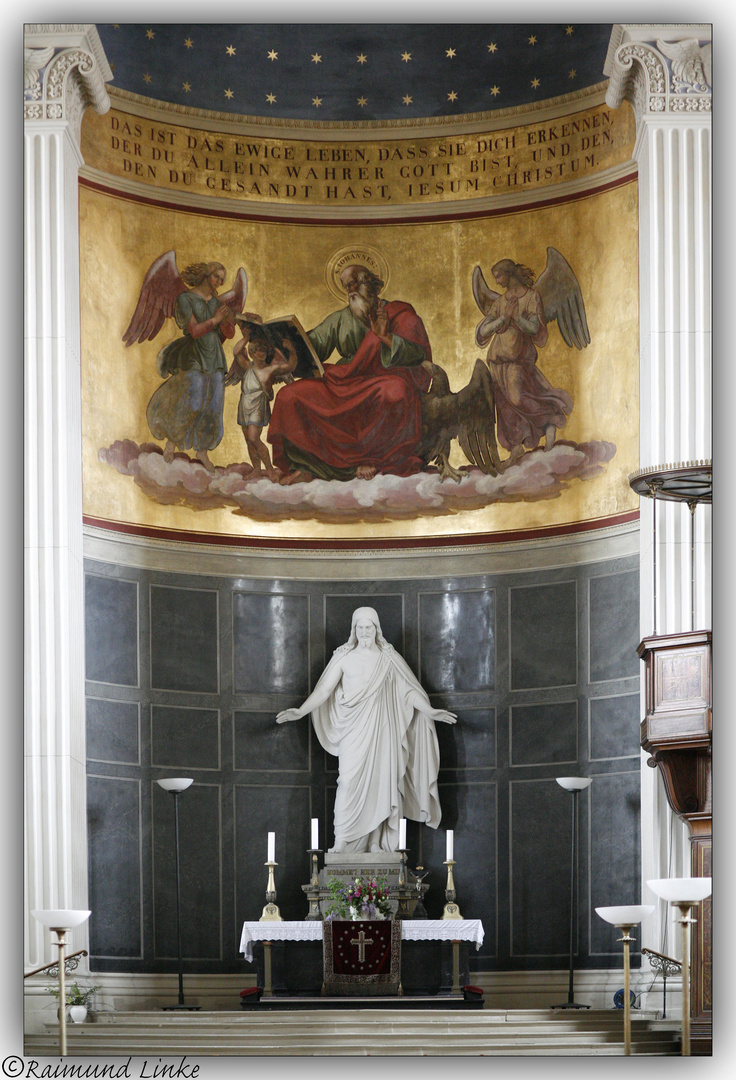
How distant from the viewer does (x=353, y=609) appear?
1474 cm

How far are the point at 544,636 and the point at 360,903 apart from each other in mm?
2800

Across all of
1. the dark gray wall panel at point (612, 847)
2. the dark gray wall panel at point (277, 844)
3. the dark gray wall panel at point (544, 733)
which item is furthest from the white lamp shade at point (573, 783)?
the dark gray wall panel at point (277, 844)

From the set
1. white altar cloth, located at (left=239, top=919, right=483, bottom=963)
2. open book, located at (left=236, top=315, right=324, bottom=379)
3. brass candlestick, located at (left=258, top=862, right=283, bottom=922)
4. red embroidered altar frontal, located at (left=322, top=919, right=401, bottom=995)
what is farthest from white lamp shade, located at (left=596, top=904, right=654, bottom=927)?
open book, located at (left=236, top=315, right=324, bottom=379)

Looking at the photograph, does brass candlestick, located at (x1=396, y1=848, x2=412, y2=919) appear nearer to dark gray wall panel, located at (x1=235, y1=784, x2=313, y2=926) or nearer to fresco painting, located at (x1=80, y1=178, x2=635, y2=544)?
dark gray wall panel, located at (x1=235, y1=784, x2=313, y2=926)

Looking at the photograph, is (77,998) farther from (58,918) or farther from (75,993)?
(58,918)

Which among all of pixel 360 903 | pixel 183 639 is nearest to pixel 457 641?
pixel 183 639

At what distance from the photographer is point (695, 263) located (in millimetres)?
12766

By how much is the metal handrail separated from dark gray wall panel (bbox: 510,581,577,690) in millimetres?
4208

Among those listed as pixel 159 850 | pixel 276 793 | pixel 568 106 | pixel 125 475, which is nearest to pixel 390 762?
pixel 276 793

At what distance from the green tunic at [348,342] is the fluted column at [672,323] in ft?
8.55

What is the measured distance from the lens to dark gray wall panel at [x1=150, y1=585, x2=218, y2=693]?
14.0 m

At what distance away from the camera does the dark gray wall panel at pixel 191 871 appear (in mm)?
13627

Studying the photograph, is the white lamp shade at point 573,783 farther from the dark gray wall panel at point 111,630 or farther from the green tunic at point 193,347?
the green tunic at point 193,347

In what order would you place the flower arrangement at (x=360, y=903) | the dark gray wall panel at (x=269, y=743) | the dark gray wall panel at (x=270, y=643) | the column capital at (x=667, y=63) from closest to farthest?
the column capital at (x=667, y=63)
the flower arrangement at (x=360, y=903)
the dark gray wall panel at (x=269, y=743)
the dark gray wall panel at (x=270, y=643)
